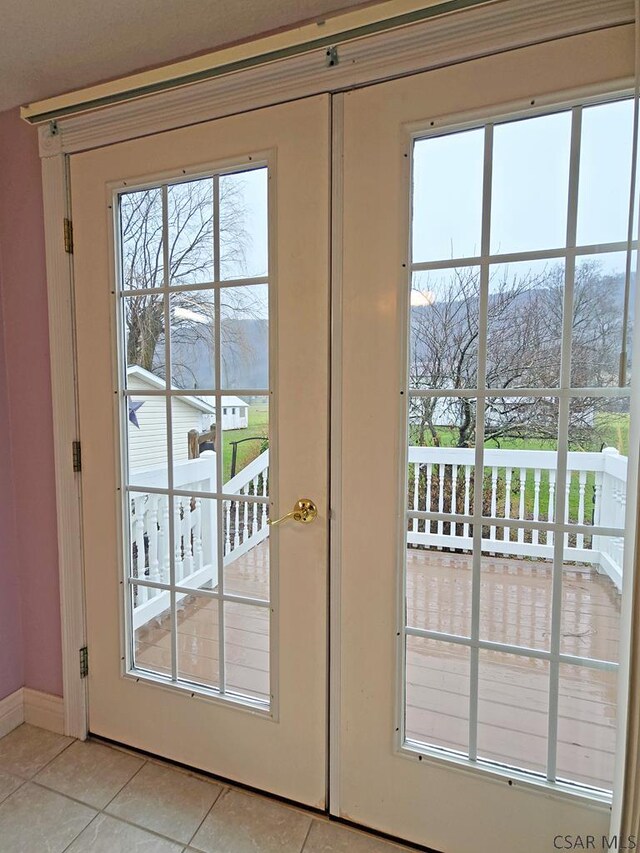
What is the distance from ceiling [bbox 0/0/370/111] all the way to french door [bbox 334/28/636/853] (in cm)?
37

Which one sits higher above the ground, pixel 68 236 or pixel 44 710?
pixel 68 236

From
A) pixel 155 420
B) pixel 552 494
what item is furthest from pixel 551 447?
pixel 155 420

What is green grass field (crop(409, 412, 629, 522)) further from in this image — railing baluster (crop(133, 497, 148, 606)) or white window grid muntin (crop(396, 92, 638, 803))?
railing baluster (crop(133, 497, 148, 606))

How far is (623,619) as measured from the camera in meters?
0.96

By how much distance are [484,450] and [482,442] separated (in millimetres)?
22

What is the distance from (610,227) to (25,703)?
100 inches

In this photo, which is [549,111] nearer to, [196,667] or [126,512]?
[126,512]

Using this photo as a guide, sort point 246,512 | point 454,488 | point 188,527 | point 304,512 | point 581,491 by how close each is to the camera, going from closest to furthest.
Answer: point 581,491
point 454,488
point 304,512
point 246,512
point 188,527

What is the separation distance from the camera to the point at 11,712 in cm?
170

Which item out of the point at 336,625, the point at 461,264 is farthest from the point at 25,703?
the point at 461,264

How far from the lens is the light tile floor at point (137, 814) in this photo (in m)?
1.24

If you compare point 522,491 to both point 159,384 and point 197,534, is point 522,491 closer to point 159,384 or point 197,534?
point 197,534

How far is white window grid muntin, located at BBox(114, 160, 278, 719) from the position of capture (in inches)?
51.8

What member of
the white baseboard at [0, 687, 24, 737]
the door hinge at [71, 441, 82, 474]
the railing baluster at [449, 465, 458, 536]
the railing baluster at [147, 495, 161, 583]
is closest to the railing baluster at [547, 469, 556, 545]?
the railing baluster at [449, 465, 458, 536]
